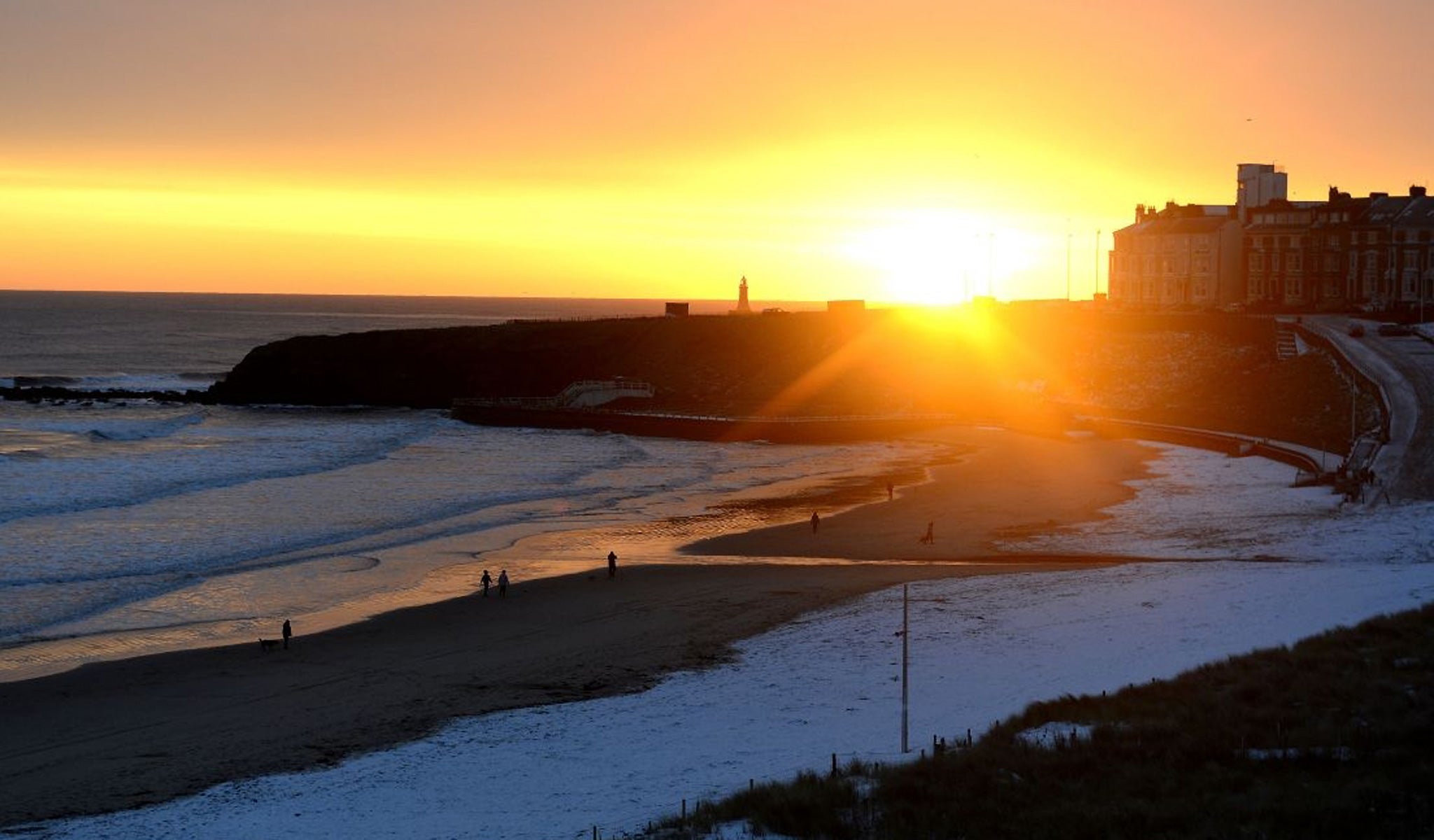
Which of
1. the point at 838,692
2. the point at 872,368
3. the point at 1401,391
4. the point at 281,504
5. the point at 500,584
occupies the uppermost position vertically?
the point at 1401,391

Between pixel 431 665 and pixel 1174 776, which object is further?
pixel 431 665

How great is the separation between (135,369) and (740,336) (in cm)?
7097

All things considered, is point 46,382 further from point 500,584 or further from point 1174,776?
point 1174,776

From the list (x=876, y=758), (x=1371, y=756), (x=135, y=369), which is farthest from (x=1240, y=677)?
(x=135, y=369)

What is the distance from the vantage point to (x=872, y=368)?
92062 mm

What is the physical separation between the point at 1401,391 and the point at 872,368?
39428 mm

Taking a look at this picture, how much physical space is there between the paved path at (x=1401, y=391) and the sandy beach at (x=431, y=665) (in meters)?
10.6

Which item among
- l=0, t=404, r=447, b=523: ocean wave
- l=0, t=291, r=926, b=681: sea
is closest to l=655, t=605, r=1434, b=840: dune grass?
l=0, t=291, r=926, b=681: sea

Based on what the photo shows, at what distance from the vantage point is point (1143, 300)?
104 m

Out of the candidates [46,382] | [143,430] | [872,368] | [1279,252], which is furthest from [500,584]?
[46,382]

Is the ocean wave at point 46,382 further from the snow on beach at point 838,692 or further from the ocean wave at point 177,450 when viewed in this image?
the snow on beach at point 838,692

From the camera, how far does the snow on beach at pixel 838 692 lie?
20188 mm

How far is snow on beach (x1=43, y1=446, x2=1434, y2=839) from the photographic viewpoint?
20188 mm

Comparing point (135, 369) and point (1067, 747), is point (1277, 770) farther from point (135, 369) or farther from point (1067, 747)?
point (135, 369)
